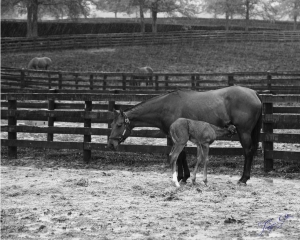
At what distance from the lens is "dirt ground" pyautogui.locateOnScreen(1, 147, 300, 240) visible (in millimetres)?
5957

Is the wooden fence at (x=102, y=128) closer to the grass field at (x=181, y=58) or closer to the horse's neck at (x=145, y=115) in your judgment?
the horse's neck at (x=145, y=115)

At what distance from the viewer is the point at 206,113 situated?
28.9 ft

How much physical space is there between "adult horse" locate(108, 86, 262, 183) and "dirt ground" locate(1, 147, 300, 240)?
24.3 inches

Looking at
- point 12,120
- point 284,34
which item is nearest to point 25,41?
point 284,34

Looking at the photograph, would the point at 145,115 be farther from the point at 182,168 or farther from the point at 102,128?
the point at 102,128

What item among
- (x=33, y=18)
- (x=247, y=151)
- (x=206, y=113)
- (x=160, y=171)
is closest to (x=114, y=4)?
(x=33, y=18)

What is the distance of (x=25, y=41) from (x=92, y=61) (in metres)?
7.45

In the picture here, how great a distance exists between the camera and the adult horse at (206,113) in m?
8.66

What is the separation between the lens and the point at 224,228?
6.00 metres

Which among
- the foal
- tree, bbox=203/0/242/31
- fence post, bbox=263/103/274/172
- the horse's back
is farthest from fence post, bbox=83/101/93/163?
tree, bbox=203/0/242/31

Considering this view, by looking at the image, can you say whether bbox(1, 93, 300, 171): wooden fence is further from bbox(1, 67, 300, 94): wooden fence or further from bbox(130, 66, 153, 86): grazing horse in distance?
bbox(130, 66, 153, 86): grazing horse in distance

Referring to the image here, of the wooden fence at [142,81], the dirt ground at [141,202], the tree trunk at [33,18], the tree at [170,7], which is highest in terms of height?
the tree at [170,7]

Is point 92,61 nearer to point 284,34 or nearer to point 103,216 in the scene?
point 284,34

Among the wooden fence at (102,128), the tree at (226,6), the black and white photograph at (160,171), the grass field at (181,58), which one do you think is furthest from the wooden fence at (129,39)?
the wooden fence at (102,128)
